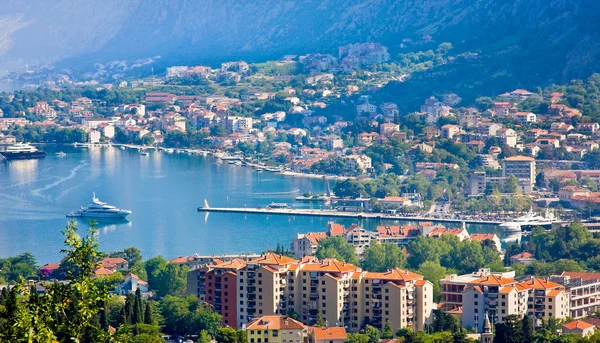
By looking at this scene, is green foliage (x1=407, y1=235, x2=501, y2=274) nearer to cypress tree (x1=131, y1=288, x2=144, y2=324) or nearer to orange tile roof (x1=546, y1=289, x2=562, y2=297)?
orange tile roof (x1=546, y1=289, x2=562, y2=297)

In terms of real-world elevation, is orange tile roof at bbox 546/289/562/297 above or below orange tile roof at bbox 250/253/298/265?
below

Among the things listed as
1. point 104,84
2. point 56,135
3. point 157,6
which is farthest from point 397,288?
point 157,6

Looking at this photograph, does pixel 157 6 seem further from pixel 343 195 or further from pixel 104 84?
pixel 343 195

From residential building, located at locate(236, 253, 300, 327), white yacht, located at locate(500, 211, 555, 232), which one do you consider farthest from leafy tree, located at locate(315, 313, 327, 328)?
white yacht, located at locate(500, 211, 555, 232)

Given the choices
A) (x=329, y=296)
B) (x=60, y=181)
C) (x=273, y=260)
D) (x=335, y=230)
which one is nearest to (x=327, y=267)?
(x=329, y=296)

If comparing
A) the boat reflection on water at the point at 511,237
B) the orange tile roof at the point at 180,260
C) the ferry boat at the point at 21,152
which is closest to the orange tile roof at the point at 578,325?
the orange tile roof at the point at 180,260

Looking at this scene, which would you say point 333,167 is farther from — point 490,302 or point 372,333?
point 372,333
